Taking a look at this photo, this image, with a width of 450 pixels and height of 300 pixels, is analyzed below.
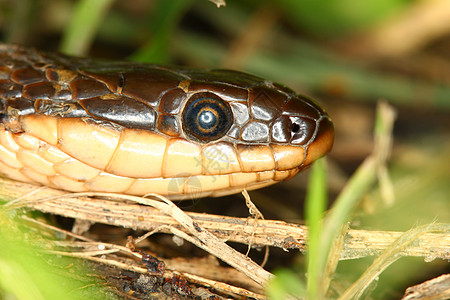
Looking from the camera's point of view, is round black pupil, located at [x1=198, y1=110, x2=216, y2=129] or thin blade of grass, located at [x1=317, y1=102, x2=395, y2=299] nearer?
thin blade of grass, located at [x1=317, y1=102, x2=395, y2=299]

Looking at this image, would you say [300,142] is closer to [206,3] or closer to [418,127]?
[418,127]

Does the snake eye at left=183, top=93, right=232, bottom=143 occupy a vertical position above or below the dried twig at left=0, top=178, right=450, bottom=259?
above

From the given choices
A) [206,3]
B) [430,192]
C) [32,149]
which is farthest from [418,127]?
[32,149]

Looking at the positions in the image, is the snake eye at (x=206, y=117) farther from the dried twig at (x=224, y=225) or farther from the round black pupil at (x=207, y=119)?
the dried twig at (x=224, y=225)

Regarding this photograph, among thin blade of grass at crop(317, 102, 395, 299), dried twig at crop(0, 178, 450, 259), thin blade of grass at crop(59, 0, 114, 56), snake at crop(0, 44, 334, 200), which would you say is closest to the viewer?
thin blade of grass at crop(317, 102, 395, 299)

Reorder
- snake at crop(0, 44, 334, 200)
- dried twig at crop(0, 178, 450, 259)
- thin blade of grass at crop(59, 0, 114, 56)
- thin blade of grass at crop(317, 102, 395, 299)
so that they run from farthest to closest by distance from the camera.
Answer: thin blade of grass at crop(59, 0, 114, 56), snake at crop(0, 44, 334, 200), dried twig at crop(0, 178, 450, 259), thin blade of grass at crop(317, 102, 395, 299)

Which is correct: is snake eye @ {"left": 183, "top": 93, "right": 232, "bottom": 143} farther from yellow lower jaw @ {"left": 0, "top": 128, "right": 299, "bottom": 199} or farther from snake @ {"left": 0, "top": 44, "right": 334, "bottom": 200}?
yellow lower jaw @ {"left": 0, "top": 128, "right": 299, "bottom": 199}

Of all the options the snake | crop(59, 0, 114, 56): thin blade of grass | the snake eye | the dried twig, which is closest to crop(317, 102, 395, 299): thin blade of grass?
the dried twig

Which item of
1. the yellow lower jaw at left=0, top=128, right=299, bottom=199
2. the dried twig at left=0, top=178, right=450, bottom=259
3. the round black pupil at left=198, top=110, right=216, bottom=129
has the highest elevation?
the round black pupil at left=198, top=110, right=216, bottom=129

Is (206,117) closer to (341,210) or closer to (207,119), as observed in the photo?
(207,119)
